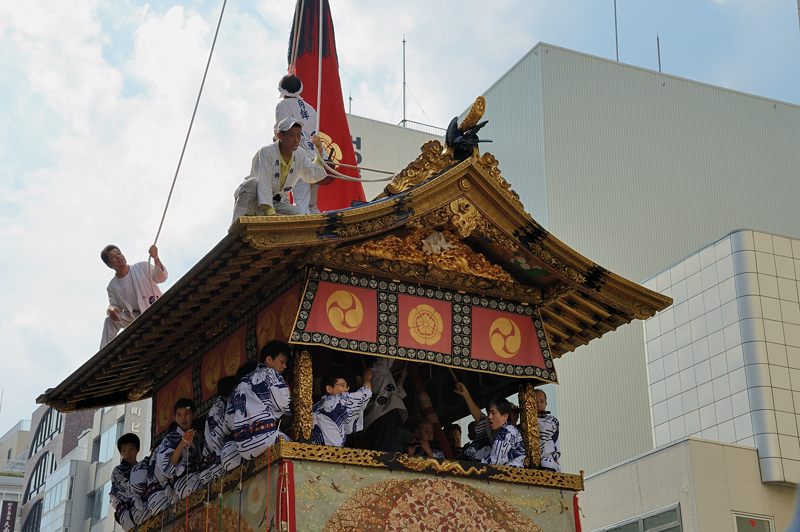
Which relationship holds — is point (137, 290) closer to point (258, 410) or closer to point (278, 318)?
point (278, 318)

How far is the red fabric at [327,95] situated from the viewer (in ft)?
47.6

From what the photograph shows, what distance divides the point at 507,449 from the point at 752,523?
45.3ft

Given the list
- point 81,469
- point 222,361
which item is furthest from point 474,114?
point 81,469

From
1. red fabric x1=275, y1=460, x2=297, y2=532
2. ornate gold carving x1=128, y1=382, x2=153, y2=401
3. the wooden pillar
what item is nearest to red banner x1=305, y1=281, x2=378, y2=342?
red fabric x1=275, y1=460, x2=297, y2=532

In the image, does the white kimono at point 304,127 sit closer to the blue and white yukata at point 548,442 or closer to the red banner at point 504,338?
the red banner at point 504,338

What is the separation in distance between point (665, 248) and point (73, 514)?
24099mm

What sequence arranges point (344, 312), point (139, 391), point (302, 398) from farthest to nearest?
point (139, 391) < point (344, 312) < point (302, 398)

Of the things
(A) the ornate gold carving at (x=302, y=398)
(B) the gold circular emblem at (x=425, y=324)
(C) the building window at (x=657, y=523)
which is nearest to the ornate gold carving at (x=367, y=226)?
(B) the gold circular emblem at (x=425, y=324)

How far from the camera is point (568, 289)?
36.1ft

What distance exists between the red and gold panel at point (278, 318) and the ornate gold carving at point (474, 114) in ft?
6.64

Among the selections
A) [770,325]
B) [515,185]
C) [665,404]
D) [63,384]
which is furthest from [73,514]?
[63,384]

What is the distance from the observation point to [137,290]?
1254cm

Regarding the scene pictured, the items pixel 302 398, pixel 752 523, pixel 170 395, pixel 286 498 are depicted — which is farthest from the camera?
pixel 752 523

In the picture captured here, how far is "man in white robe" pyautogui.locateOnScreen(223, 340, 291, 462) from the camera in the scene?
9.62 metres
